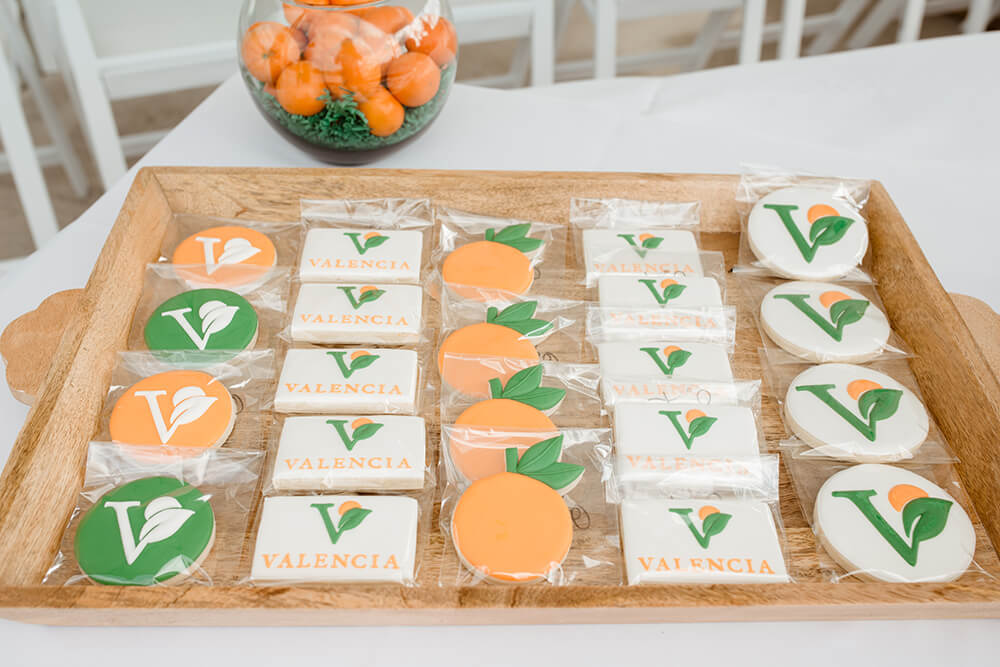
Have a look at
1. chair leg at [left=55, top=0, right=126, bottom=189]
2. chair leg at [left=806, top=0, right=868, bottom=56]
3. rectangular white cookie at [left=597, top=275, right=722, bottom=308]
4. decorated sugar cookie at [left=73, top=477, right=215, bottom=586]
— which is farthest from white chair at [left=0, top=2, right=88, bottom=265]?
chair leg at [left=806, top=0, right=868, bottom=56]

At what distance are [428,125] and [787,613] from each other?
2.54 feet

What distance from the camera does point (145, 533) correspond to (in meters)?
0.68

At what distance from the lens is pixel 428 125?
112cm

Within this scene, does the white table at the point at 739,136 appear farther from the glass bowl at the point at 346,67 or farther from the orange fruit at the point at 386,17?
the orange fruit at the point at 386,17

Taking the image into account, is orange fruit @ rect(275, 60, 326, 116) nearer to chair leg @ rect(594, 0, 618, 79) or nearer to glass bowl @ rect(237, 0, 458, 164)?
glass bowl @ rect(237, 0, 458, 164)

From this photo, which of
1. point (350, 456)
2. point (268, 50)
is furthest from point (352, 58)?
point (350, 456)

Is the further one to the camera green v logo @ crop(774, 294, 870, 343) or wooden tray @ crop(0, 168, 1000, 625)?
green v logo @ crop(774, 294, 870, 343)

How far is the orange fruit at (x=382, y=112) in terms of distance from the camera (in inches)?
38.7

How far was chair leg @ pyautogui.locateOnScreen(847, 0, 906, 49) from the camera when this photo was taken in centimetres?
246

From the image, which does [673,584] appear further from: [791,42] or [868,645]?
[791,42]

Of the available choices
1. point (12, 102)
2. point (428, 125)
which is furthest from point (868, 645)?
point (12, 102)

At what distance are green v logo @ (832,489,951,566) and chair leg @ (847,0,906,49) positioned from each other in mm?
2217

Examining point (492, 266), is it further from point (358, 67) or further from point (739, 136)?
point (739, 136)

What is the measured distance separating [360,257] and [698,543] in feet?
1.61
